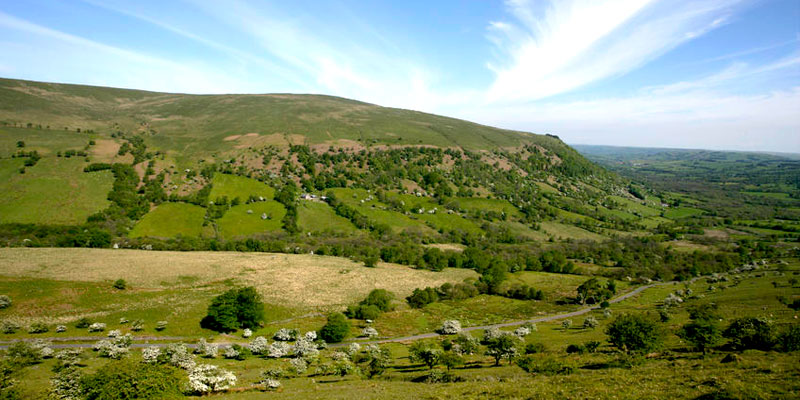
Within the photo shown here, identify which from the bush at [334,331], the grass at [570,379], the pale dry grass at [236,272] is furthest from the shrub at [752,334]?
the pale dry grass at [236,272]

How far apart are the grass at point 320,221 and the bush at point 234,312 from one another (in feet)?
326

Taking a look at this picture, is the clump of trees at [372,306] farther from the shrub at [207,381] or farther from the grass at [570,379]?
the shrub at [207,381]

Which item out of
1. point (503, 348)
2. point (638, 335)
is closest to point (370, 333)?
point (503, 348)

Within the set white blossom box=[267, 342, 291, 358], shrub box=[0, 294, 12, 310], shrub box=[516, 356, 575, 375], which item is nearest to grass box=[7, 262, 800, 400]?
shrub box=[516, 356, 575, 375]

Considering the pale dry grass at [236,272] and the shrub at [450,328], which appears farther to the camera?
the pale dry grass at [236,272]

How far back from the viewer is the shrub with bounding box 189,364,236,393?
37375 millimetres

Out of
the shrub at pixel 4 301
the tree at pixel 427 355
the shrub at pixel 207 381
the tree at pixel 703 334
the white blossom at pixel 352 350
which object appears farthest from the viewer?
the shrub at pixel 4 301

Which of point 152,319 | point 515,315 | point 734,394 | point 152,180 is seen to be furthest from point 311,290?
point 152,180

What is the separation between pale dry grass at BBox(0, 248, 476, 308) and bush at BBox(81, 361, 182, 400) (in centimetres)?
6196

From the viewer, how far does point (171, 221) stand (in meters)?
163

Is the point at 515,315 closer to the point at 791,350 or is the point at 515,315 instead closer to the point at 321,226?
the point at 791,350

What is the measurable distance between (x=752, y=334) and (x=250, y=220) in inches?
7065

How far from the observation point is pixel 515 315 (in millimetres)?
101812

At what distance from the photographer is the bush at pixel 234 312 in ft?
246
